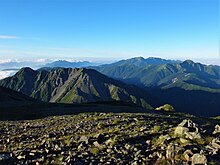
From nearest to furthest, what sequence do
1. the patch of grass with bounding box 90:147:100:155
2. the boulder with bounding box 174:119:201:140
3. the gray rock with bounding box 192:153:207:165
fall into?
the gray rock with bounding box 192:153:207:165
the patch of grass with bounding box 90:147:100:155
the boulder with bounding box 174:119:201:140

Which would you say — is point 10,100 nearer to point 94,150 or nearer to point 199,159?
point 94,150

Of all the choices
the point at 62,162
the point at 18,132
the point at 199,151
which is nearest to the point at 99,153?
the point at 62,162

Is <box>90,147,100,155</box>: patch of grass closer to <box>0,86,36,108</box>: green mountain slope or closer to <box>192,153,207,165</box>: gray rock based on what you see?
Result: <box>192,153,207,165</box>: gray rock

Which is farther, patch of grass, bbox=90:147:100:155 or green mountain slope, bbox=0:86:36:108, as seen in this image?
green mountain slope, bbox=0:86:36:108

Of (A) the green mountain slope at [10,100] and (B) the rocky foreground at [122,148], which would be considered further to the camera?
(A) the green mountain slope at [10,100]

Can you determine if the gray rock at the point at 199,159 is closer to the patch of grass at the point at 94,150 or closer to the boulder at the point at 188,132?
the boulder at the point at 188,132

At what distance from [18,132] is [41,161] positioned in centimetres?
1444

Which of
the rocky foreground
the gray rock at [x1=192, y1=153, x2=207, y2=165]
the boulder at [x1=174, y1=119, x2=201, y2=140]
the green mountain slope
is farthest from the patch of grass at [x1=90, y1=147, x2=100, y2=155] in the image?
the green mountain slope

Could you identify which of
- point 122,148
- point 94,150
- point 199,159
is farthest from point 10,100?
point 199,159

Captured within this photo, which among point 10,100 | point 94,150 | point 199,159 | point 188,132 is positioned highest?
point 188,132

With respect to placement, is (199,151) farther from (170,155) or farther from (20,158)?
(20,158)

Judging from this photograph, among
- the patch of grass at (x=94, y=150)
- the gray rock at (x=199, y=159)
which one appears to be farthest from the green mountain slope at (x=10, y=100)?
the gray rock at (x=199, y=159)

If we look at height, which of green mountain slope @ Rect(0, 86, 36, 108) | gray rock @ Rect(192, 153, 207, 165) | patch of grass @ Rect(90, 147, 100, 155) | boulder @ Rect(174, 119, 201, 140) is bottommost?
green mountain slope @ Rect(0, 86, 36, 108)

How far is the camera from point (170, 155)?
744 inches
